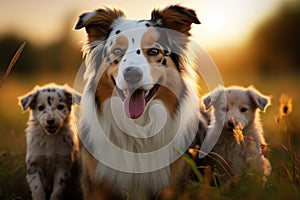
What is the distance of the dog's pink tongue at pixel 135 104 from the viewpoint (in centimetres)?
572

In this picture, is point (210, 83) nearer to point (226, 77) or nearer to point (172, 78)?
point (172, 78)

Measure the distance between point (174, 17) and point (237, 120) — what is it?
145 centimetres

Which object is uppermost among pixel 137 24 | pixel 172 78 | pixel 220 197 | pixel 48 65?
pixel 137 24

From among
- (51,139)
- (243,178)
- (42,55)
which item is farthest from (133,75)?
(42,55)

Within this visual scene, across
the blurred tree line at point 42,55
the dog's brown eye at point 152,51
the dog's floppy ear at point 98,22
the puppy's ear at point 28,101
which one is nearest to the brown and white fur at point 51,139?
the puppy's ear at point 28,101

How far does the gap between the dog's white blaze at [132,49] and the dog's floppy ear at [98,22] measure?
10 cm

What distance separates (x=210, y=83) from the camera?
24.9 feet

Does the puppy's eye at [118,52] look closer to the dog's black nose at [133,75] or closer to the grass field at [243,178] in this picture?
the dog's black nose at [133,75]

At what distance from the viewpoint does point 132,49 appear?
5711 millimetres

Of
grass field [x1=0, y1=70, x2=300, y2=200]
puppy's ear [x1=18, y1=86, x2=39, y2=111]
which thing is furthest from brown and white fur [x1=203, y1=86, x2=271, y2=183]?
puppy's ear [x1=18, y1=86, x2=39, y2=111]

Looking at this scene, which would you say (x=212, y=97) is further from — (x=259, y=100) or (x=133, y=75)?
(x=133, y=75)

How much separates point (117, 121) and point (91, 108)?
1.04 feet

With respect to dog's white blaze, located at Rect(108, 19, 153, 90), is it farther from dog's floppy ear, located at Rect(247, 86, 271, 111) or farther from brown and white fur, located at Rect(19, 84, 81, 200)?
dog's floppy ear, located at Rect(247, 86, 271, 111)

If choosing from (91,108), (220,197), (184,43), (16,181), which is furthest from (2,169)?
(220,197)
